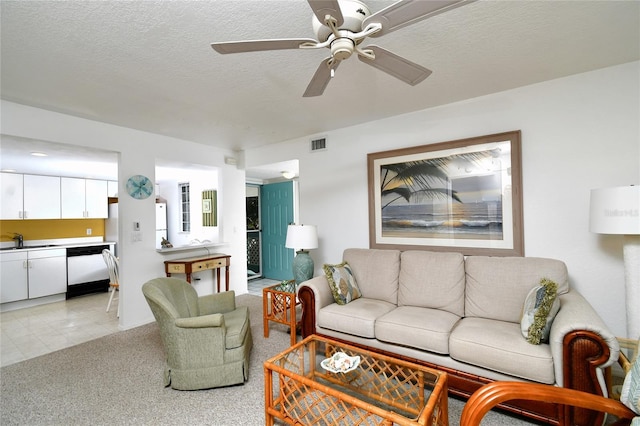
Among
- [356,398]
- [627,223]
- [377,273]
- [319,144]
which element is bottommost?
[356,398]

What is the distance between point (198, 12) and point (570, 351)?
2.78 meters

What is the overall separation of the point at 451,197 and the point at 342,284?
4.61 ft

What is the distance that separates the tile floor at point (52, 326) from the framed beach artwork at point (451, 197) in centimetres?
355

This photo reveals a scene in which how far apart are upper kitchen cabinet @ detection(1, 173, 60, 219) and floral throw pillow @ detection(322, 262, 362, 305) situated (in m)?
5.22

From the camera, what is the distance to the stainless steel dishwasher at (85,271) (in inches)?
191

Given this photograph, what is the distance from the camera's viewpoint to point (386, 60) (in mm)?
1454

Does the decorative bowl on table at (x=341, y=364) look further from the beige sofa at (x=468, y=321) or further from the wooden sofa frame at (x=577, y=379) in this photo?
the wooden sofa frame at (x=577, y=379)

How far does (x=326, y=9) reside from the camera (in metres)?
1.08

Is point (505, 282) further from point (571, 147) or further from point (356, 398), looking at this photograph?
point (356, 398)

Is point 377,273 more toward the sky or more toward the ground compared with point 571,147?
more toward the ground

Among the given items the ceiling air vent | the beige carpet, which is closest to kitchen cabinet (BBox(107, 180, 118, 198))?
the beige carpet

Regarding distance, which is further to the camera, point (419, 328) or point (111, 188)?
point (111, 188)

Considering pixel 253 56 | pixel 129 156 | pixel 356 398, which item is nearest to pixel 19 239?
pixel 129 156

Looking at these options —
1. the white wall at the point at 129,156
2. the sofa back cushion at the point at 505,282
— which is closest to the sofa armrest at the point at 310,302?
the sofa back cushion at the point at 505,282
